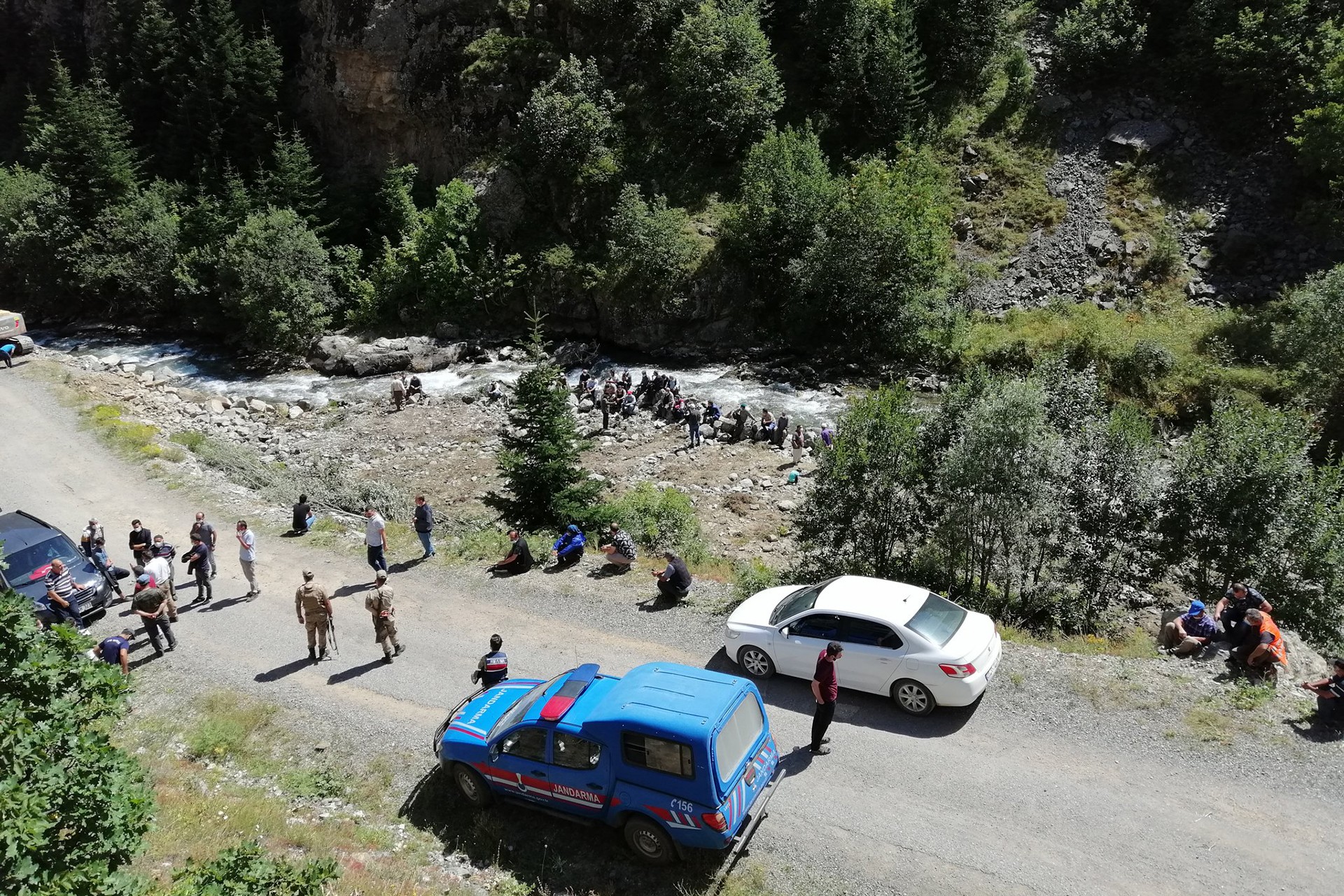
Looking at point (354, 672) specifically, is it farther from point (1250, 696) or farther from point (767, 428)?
point (767, 428)

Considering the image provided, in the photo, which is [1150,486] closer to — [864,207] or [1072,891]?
[1072,891]

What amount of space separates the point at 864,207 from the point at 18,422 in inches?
1155

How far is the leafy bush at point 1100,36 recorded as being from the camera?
36.0 metres

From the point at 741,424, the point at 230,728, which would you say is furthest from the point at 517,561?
the point at 741,424

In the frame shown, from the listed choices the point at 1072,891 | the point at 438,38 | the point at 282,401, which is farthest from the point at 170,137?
the point at 1072,891

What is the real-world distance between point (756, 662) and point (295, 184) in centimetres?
3870

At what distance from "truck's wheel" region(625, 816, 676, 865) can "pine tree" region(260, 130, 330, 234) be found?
1497 inches

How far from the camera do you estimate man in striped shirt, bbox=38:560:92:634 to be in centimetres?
1470

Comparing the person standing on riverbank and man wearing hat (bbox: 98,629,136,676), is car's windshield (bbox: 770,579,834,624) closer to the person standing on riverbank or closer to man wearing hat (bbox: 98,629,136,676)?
the person standing on riverbank

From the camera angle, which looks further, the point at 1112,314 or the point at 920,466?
the point at 1112,314

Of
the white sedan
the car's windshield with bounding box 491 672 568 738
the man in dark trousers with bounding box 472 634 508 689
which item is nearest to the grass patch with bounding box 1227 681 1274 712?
the white sedan

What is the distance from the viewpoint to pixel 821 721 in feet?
35.0

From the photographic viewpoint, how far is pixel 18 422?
26.3 metres

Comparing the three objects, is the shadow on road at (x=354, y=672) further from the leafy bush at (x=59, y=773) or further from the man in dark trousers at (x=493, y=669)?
the leafy bush at (x=59, y=773)
